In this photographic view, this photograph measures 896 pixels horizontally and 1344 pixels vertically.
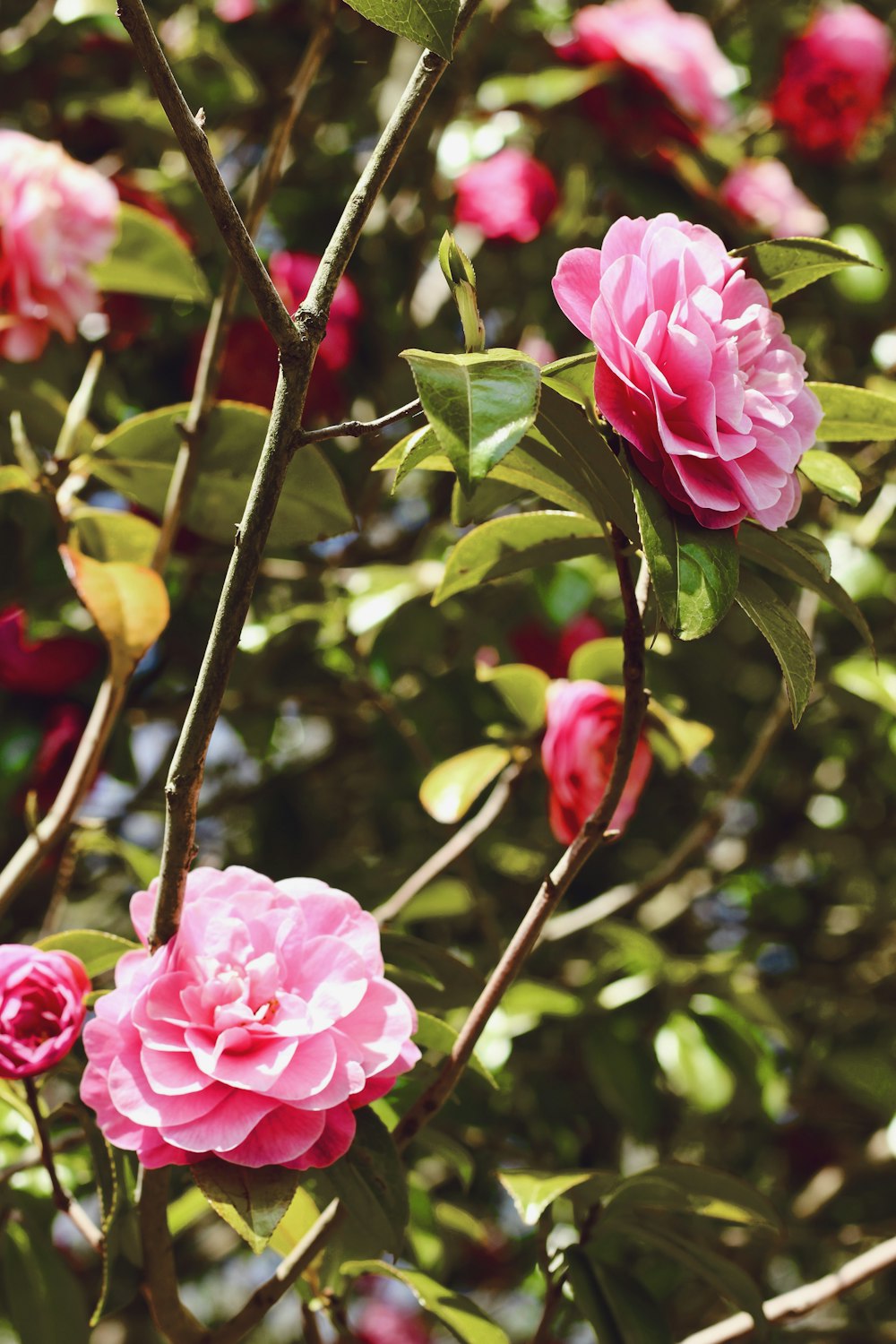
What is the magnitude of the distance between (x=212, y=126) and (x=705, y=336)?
1.35 meters

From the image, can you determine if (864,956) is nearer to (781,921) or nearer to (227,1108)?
(781,921)

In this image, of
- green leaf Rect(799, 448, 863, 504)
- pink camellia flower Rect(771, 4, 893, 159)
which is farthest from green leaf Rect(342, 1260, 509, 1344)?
pink camellia flower Rect(771, 4, 893, 159)

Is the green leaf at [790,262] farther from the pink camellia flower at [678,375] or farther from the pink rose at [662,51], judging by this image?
the pink rose at [662,51]

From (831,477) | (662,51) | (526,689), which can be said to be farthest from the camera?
(662,51)

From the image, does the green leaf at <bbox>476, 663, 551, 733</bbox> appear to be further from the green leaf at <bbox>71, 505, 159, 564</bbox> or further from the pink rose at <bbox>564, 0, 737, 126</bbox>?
the pink rose at <bbox>564, 0, 737, 126</bbox>

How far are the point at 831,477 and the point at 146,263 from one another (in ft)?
2.49

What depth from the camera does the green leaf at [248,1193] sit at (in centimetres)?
52

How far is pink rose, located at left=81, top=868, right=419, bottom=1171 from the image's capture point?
1.78 feet

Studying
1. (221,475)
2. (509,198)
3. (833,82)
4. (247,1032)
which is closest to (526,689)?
(221,475)

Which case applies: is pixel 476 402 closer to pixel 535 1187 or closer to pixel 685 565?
pixel 685 565

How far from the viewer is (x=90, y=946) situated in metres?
0.70

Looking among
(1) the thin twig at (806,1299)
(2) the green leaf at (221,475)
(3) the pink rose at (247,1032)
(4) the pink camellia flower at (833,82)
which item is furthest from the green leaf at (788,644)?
(4) the pink camellia flower at (833,82)

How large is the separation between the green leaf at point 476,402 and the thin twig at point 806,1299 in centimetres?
64

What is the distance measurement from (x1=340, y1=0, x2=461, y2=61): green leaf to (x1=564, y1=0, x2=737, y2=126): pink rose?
986mm
